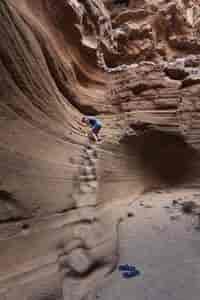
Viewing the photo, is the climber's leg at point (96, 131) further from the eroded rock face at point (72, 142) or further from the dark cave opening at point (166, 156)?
the dark cave opening at point (166, 156)

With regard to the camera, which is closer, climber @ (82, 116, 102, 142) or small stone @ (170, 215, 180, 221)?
small stone @ (170, 215, 180, 221)

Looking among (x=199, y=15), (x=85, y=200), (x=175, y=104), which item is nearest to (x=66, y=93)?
(x=85, y=200)

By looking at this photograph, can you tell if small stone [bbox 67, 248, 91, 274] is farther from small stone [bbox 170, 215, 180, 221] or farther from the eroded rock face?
small stone [bbox 170, 215, 180, 221]

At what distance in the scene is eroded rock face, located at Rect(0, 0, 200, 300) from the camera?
1.46 m

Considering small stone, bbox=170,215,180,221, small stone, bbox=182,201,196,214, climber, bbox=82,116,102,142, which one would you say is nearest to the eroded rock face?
climber, bbox=82,116,102,142

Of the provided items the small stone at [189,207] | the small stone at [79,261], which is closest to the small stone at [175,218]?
the small stone at [189,207]

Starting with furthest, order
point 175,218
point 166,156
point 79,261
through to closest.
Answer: point 166,156 < point 175,218 < point 79,261

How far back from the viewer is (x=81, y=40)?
3.71 metres

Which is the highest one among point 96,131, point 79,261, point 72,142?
point 96,131

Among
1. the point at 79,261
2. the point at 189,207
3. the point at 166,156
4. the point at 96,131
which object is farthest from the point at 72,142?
the point at 166,156

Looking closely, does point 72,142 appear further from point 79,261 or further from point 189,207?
point 189,207

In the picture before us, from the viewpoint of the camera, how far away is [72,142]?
2.57 meters

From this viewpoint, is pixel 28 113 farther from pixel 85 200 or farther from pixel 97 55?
pixel 97 55

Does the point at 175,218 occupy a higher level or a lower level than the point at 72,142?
lower
